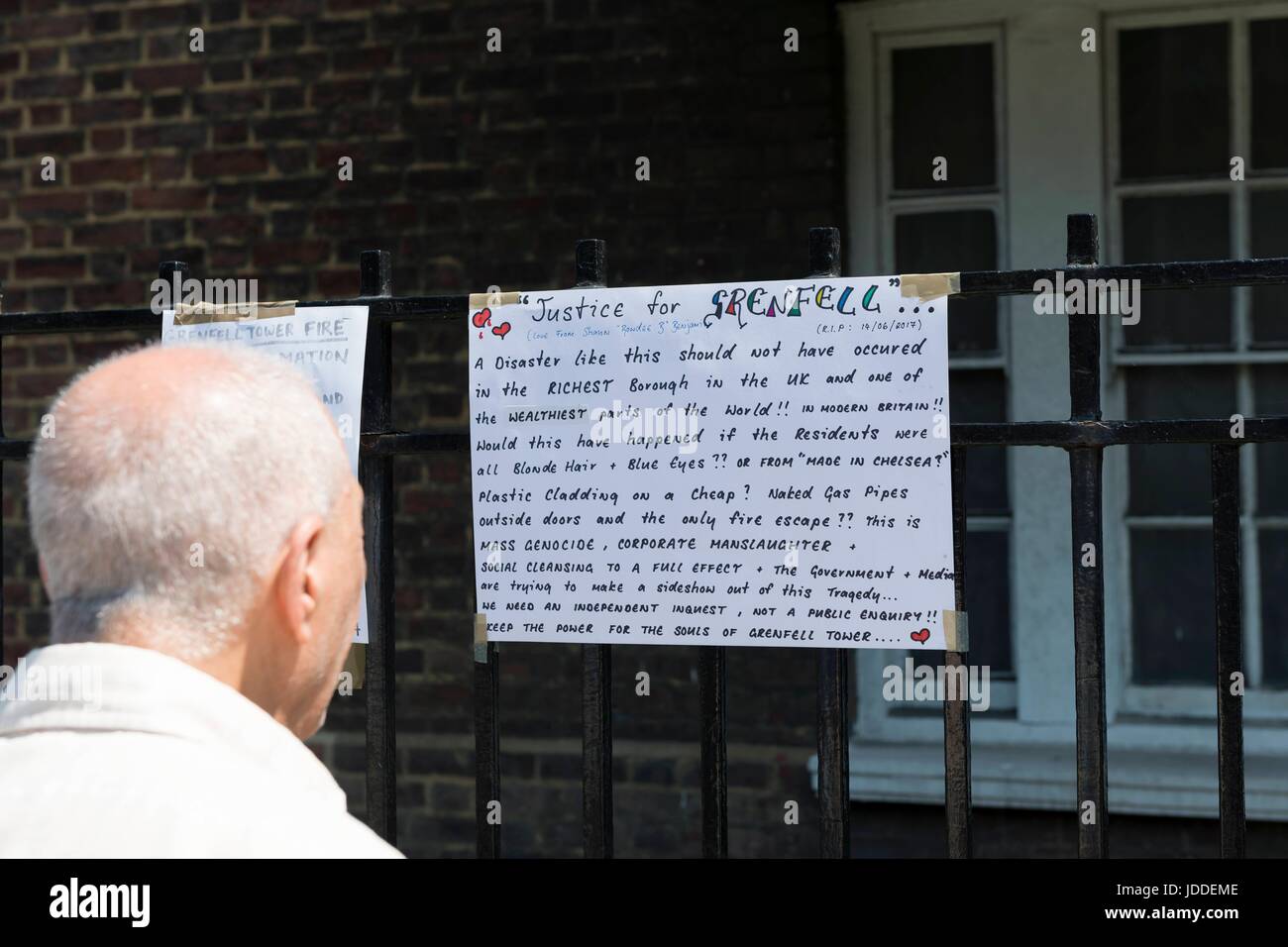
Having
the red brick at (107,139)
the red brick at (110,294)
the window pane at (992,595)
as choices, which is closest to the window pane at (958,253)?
the window pane at (992,595)

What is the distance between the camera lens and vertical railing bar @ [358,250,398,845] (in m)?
2.71

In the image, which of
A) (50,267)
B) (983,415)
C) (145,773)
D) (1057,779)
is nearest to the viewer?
(145,773)

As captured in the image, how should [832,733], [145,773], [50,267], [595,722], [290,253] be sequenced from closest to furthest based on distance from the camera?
[145,773], [832,733], [595,722], [290,253], [50,267]

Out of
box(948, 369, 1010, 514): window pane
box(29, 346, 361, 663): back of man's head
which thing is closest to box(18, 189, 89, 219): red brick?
box(948, 369, 1010, 514): window pane

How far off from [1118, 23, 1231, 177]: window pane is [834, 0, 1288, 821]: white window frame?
68 millimetres

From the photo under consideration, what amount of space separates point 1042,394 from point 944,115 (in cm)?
95

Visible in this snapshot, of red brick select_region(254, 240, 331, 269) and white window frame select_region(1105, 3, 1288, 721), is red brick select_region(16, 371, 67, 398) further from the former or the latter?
white window frame select_region(1105, 3, 1288, 721)

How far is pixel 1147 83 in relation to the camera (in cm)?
449

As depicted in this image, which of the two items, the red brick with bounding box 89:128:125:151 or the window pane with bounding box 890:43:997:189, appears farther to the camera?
the red brick with bounding box 89:128:125:151

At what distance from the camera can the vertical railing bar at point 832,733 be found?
8.05 ft

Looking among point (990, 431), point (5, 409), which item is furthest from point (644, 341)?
point (5, 409)

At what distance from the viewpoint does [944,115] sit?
4656mm

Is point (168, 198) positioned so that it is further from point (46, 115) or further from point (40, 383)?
point (40, 383)

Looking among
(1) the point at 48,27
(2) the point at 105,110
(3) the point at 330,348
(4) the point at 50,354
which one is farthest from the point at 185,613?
(1) the point at 48,27
